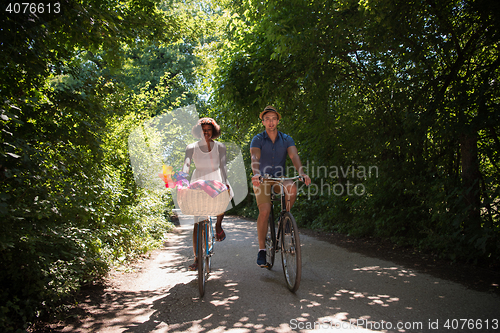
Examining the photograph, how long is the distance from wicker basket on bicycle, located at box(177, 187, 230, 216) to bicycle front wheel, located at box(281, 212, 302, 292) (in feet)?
3.03

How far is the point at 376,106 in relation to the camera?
7121 mm

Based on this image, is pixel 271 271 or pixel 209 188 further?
pixel 271 271

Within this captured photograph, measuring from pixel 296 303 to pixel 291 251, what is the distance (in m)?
0.72

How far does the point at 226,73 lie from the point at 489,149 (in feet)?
19.9

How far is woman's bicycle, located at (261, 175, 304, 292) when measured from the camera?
4.16m

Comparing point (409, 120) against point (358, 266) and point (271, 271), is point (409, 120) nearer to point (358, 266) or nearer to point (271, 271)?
point (358, 266)

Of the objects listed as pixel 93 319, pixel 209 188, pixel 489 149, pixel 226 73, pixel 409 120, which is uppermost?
pixel 226 73

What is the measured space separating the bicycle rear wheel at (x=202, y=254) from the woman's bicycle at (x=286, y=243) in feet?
3.26

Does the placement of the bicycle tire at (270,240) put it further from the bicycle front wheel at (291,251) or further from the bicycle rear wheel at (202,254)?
the bicycle rear wheel at (202,254)

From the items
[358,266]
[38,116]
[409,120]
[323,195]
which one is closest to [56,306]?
[38,116]

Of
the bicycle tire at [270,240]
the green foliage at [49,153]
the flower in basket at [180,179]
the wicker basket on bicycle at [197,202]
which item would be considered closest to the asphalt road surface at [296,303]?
the bicycle tire at [270,240]

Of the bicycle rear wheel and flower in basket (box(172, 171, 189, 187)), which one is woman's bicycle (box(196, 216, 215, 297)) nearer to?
the bicycle rear wheel

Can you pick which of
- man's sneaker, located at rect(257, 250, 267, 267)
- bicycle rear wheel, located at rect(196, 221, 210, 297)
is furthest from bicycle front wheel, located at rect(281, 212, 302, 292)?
bicycle rear wheel, located at rect(196, 221, 210, 297)

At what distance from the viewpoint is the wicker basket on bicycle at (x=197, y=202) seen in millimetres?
4305
